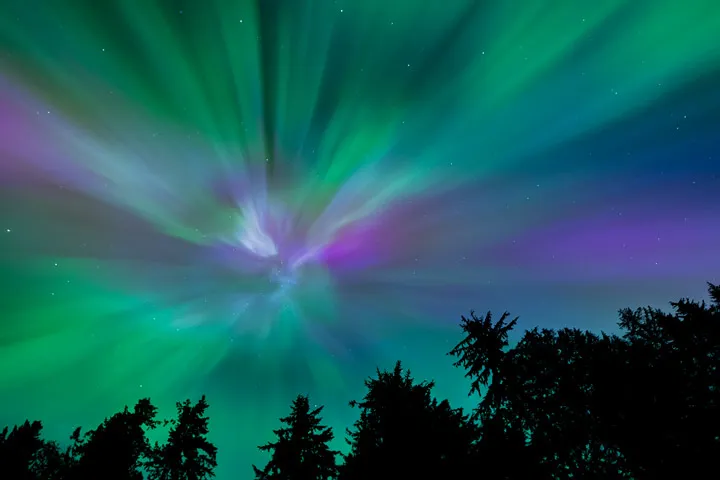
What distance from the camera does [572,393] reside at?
17250mm

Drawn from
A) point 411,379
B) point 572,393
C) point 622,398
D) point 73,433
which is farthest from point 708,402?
point 73,433

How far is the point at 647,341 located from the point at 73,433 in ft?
146

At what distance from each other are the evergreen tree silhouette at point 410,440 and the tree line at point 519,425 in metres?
0.04

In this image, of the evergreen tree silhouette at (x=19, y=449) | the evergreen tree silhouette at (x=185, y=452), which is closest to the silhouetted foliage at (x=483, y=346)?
the evergreen tree silhouette at (x=185, y=452)

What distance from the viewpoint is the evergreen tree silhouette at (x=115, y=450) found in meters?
18.4

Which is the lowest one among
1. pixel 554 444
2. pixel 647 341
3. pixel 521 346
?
pixel 554 444

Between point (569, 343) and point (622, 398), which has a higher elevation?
point (569, 343)

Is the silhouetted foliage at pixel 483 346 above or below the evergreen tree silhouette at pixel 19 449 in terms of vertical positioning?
above

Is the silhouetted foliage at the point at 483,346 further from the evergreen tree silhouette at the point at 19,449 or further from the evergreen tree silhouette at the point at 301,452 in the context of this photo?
the evergreen tree silhouette at the point at 19,449

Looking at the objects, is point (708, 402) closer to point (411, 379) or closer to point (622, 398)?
point (622, 398)

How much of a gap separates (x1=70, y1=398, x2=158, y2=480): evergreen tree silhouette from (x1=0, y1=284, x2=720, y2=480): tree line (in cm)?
6

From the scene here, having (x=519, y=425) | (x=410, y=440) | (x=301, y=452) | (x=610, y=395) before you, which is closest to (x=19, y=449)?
(x=301, y=452)

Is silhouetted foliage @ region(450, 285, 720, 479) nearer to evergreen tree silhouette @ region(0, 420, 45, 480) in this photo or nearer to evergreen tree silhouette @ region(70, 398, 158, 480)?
evergreen tree silhouette @ region(70, 398, 158, 480)

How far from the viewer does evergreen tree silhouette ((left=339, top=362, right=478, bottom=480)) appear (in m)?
10.0
